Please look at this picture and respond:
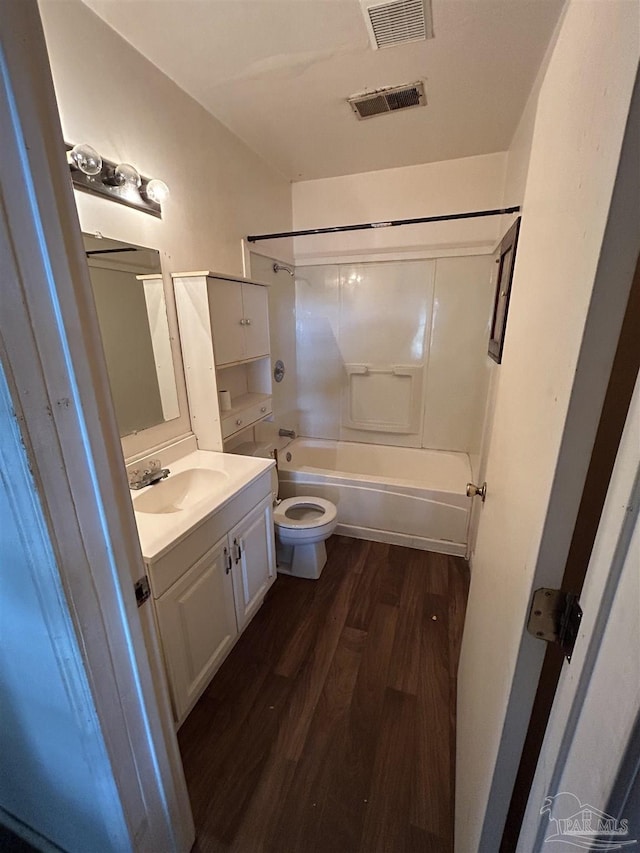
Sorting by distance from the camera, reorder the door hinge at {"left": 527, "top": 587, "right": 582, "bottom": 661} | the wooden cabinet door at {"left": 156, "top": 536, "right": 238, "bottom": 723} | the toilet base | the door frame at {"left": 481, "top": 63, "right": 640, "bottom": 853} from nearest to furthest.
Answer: the door frame at {"left": 481, "top": 63, "right": 640, "bottom": 853} → the door hinge at {"left": 527, "top": 587, "right": 582, "bottom": 661} → the wooden cabinet door at {"left": 156, "top": 536, "right": 238, "bottom": 723} → the toilet base

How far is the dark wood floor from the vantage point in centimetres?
108

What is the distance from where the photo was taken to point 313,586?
2062 millimetres

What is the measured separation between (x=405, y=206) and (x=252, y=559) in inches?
104

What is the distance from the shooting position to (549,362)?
1.86 feet

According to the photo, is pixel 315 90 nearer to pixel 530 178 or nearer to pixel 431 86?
pixel 431 86

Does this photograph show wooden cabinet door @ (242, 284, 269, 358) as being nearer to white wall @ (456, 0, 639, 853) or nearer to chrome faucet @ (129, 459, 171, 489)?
chrome faucet @ (129, 459, 171, 489)

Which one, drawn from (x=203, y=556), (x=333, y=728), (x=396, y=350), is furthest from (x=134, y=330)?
(x=396, y=350)

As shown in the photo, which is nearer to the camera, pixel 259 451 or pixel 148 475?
pixel 148 475

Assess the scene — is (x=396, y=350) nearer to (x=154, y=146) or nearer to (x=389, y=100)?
(x=389, y=100)

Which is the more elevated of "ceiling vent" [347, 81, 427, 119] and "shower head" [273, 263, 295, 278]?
"ceiling vent" [347, 81, 427, 119]

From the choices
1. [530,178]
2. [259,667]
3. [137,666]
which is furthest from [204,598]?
[530,178]

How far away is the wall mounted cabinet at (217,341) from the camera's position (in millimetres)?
1692

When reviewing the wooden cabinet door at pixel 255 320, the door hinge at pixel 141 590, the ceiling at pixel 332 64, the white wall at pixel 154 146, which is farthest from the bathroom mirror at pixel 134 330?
the door hinge at pixel 141 590

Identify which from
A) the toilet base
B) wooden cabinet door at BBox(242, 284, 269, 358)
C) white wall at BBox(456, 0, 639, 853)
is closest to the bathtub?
the toilet base
